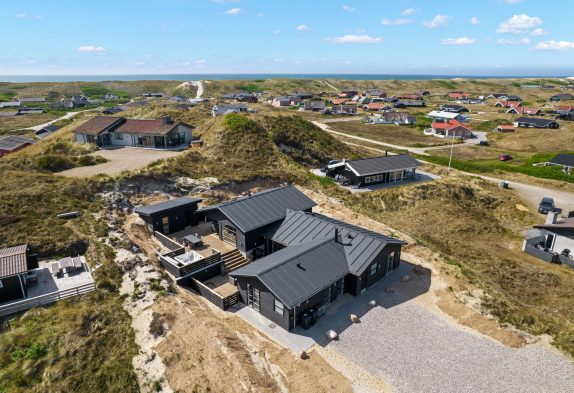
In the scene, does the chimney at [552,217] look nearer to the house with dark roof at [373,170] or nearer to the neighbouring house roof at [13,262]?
the house with dark roof at [373,170]

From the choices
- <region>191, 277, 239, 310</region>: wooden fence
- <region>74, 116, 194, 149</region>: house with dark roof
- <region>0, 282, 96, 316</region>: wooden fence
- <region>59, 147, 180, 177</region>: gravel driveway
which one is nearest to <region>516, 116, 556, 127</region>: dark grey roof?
<region>74, 116, 194, 149</region>: house with dark roof

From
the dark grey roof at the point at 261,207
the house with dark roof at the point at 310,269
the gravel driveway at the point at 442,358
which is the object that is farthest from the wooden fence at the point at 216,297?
the gravel driveway at the point at 442,358

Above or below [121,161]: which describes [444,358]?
below

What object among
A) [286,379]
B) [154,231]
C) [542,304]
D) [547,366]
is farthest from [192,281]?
[542,304]

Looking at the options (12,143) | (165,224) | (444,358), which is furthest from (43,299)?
(12,143)

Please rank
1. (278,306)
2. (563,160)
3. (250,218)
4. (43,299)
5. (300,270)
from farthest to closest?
1. (563,160)
2. (250,218)
3. (300,270)
4. (43,299)
5. (278,306)

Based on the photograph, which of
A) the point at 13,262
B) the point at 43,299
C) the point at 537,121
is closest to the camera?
the point at 43,299

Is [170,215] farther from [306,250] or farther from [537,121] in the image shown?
[537,121]
